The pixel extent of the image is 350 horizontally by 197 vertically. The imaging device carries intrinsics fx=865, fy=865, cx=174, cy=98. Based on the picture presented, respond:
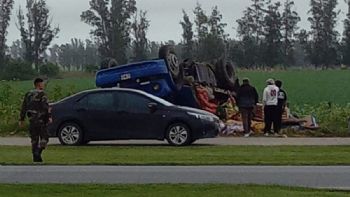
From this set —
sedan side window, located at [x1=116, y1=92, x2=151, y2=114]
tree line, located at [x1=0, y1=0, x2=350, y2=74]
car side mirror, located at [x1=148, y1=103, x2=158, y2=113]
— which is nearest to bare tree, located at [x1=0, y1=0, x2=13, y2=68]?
tree line, located at [x1=0, y1=0, x2=350, y2=74]

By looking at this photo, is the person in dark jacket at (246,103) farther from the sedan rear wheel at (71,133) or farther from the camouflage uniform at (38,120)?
the camouflage uniform at (38,120)

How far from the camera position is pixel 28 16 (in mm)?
91688

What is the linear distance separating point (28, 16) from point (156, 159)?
76.5 meters

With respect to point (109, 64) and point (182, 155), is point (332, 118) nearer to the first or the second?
point (109, 64)

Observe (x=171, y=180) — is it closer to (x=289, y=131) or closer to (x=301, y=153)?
(x=301, y=153)

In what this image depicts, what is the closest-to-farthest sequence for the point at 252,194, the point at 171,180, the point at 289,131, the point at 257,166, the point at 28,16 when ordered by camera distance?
the point at 252,194 < the point at 171,180 < the point at 257,166 < the point at 289,131 < the point at 28,16

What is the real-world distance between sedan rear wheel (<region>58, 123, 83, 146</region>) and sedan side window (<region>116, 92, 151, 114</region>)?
3.72 ft

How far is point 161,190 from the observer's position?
1165 centimetres

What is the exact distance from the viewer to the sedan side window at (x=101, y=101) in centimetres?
2128

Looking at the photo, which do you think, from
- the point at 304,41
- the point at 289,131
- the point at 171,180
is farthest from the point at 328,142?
the point at 304,41

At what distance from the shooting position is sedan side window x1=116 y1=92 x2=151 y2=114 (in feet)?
69.4

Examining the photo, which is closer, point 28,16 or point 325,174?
point 325,174

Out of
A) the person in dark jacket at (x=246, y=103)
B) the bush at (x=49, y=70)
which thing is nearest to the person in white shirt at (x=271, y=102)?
the person in dark jacket at (x=246, y=103)

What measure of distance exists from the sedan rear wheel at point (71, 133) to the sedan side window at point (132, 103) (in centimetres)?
114
